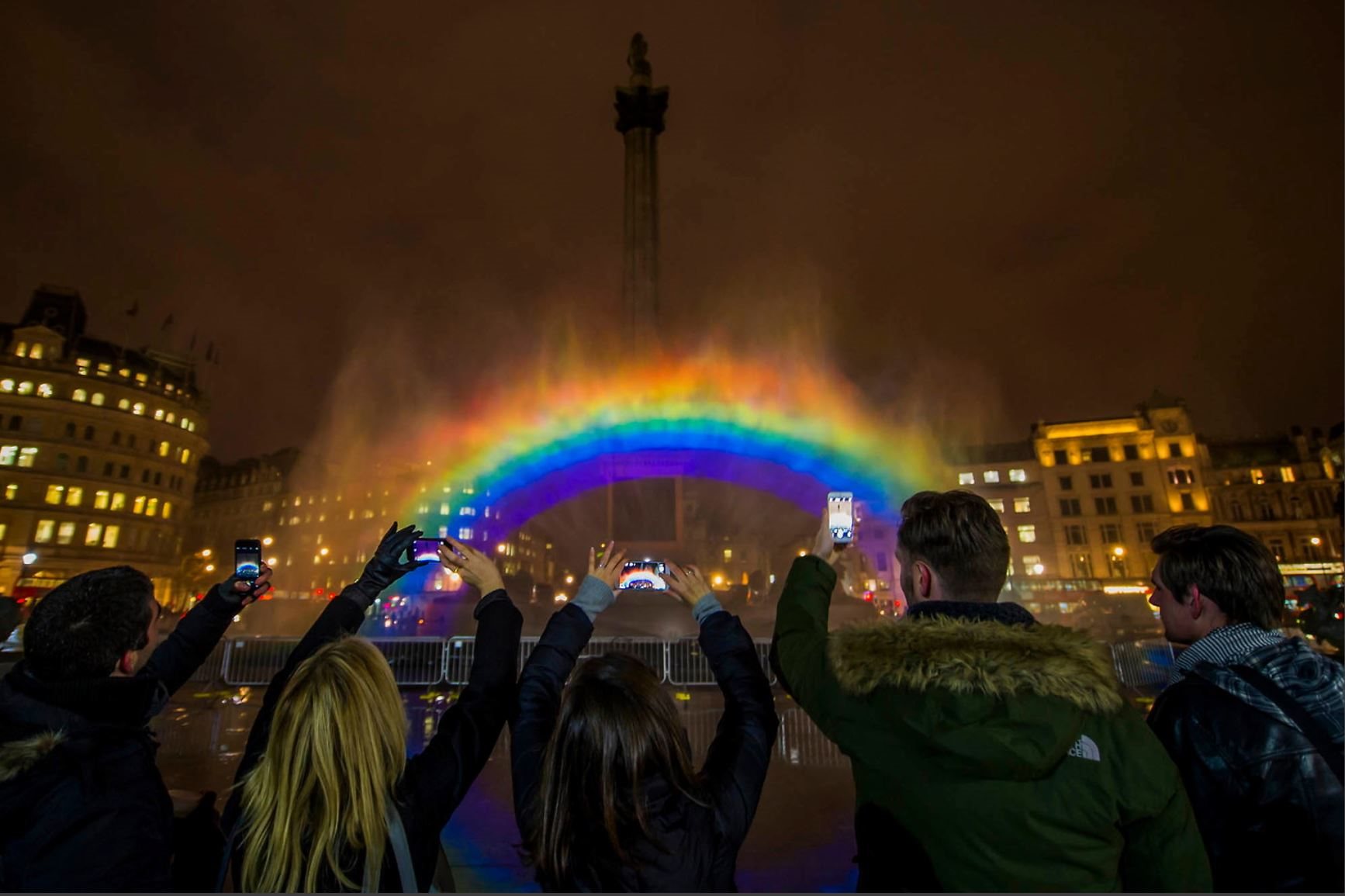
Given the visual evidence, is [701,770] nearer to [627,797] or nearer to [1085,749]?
[627,797]

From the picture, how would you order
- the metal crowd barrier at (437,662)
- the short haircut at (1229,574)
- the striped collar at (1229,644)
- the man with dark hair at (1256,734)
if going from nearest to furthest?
the man with dark hair at (1256,734) < the striped collar at (1229,644) < the short haircut at (1229,574) < the metal crowd barrier at (437,662)

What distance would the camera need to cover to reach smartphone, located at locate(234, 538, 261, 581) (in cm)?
388

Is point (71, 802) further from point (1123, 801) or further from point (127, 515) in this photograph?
point (127, 515)

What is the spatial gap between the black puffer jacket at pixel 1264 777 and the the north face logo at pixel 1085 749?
0.67 meters

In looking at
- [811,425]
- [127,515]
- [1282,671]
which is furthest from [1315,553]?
[127,515]

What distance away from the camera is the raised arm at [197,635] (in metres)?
3.16

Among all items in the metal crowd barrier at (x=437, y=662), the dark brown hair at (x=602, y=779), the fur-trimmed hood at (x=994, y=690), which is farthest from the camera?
the metal crowd barrier at (x=437, y=662)

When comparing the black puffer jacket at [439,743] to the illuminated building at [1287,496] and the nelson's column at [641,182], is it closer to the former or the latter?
the nelson's column at [641,182]

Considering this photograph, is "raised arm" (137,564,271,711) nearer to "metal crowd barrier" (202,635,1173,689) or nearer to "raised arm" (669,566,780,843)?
"raised arm" (669,566,780,843)

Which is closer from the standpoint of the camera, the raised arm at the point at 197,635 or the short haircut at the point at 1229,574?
the short haircut at the point at 1229,574

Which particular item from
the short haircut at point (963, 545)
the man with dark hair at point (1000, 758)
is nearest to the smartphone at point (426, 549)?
the man with dark hair at point (1000, 758)

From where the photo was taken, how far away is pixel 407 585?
5519cm

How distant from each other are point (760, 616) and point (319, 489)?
205 ft

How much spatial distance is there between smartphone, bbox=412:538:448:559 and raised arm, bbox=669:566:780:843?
5.68 feet
